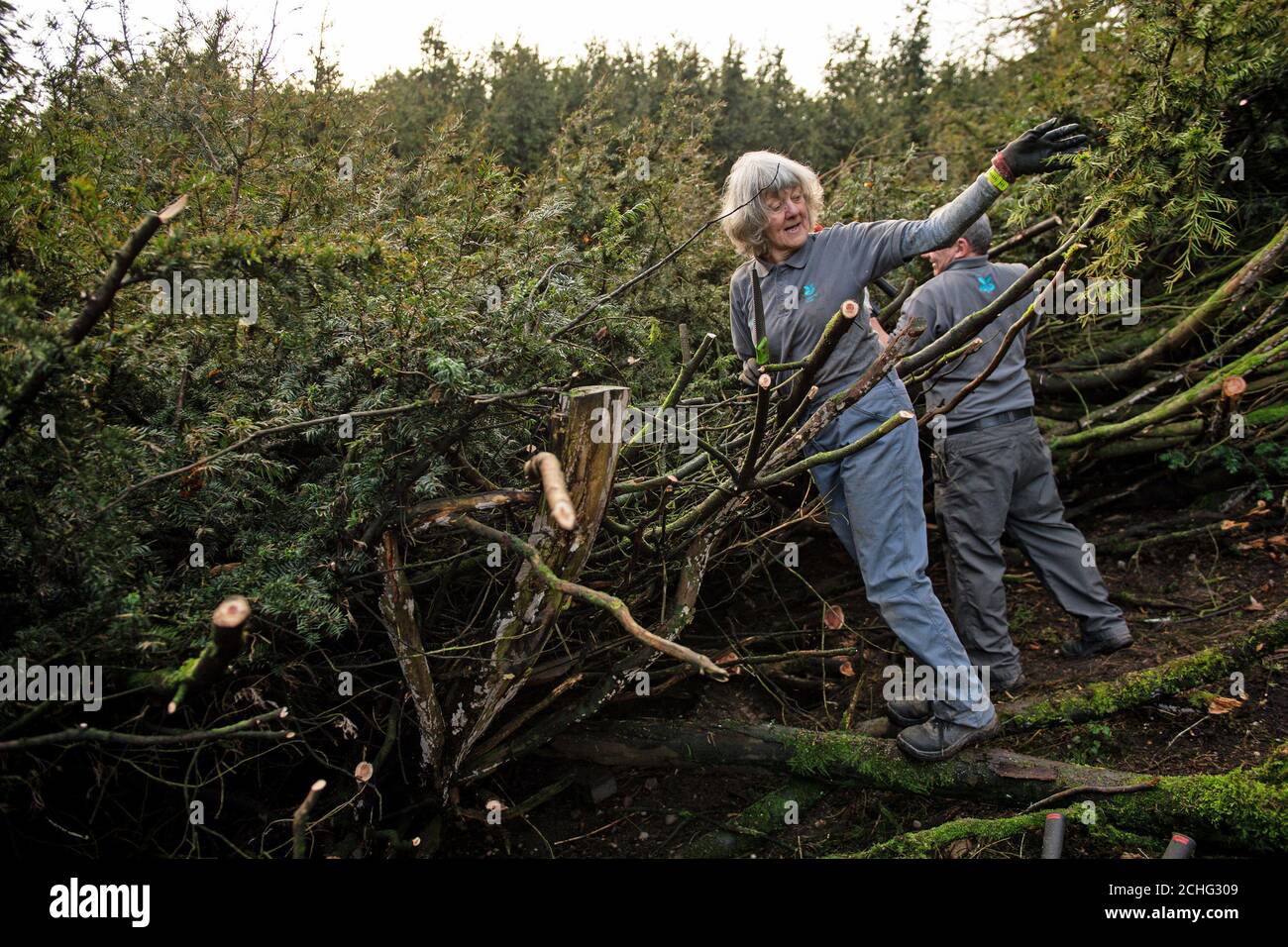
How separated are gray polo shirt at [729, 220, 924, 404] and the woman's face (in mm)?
39

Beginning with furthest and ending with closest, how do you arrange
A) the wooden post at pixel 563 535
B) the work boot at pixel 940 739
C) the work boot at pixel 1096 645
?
1. the work boot at pixel 1096 645
2. the work boot at pixel 940 739
3. the wooden post at pixel 563 535

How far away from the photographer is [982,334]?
3785 millimetres

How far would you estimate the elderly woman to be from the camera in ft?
9.55

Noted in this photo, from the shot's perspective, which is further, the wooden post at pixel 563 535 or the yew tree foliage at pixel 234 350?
the wooden post at pixel 563 535

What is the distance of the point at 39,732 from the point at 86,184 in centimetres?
157

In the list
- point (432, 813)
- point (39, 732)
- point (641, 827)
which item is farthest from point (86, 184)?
point (641, 827)

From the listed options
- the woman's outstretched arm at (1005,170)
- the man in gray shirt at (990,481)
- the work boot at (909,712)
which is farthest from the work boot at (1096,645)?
the woman's outstretched arm at (1005,170)

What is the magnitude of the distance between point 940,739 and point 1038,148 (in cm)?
204

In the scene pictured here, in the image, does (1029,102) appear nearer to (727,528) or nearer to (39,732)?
(727,528)

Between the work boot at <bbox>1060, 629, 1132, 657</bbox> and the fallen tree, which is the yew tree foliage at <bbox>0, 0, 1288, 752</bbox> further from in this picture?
the work boot at <bbox>1060, 629, 1132, 657</bbox>

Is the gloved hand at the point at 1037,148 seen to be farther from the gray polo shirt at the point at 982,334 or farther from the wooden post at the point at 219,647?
the wooden post at the point at 219,647

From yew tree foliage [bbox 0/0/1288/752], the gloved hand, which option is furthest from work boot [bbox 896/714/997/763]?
the gloved hand

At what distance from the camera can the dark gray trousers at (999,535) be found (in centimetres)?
365

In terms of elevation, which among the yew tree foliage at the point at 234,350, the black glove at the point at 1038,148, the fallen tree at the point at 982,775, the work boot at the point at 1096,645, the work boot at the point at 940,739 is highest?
the black glove at the point at 1038,148
